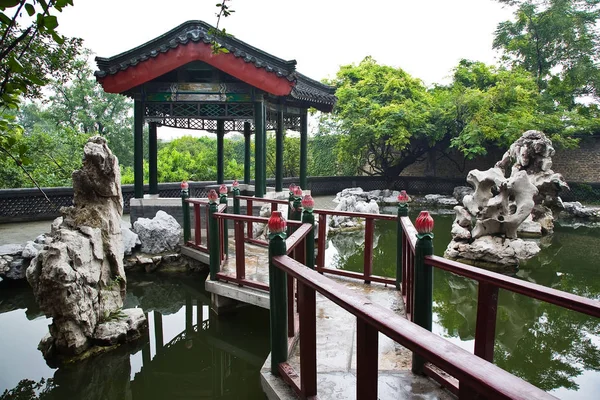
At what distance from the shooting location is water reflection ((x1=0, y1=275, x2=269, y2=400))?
3355 mm

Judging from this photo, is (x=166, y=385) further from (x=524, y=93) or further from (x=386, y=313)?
(x=524, y=93)

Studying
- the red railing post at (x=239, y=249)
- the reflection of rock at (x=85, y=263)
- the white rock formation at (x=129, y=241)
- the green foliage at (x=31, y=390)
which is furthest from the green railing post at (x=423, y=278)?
the white rock formation at (x=129, y=241)

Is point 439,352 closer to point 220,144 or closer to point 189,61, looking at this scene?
point 189,61

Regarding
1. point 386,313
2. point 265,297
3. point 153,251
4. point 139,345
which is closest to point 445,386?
point 386,313

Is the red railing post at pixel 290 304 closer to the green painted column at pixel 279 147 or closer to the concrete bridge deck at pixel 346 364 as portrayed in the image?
the concrete bridge deck at pixel 346 364

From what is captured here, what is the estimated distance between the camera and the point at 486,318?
194cm

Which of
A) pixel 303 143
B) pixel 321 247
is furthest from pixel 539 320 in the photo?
pixel 303 143

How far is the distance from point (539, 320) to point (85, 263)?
4802 millimetres

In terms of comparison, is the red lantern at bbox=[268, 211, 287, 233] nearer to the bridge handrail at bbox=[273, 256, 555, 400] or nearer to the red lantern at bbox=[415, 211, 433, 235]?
the bridge handrail at bbox=[273, 256, 555, 400]

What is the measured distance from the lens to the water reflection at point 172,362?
3355 mm

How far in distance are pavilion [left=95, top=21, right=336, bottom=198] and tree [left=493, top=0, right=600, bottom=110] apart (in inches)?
542

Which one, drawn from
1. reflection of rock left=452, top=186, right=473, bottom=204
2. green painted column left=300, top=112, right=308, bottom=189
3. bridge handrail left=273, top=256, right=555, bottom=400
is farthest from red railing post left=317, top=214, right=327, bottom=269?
reflection of rock left=452, top=186, right=473, bottom=204

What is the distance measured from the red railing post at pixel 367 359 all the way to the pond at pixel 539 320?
2.52 metres

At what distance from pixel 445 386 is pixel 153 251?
5.22 m
